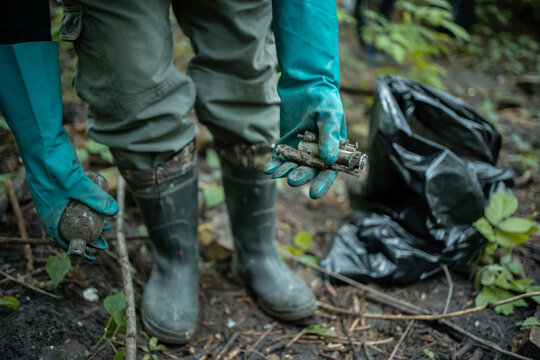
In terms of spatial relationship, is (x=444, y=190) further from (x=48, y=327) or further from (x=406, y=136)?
(x=48, y=327)

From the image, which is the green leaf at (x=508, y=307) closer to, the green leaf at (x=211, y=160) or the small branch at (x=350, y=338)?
the small branch at (x=350, y=338)

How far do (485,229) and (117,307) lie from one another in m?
1.37

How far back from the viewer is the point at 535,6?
255 inches

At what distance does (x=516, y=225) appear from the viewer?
1400 millimetres

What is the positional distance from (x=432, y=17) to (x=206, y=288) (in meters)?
2.40

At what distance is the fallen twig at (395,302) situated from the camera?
1.18m

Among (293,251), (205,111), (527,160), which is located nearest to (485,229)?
(293,251)

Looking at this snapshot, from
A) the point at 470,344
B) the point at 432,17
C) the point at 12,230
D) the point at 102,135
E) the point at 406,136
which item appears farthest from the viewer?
the point at 432,17

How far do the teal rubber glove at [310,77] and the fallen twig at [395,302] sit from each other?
2.38ft

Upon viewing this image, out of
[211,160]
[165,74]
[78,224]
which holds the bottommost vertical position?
[211,160]

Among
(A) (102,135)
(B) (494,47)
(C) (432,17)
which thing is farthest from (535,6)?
(A) (102,135)

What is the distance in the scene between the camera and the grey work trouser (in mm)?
965

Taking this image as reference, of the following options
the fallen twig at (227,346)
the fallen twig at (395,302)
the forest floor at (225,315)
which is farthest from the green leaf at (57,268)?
the fallen twig at (395,302)

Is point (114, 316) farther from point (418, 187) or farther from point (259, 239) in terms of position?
point (418, 187)
